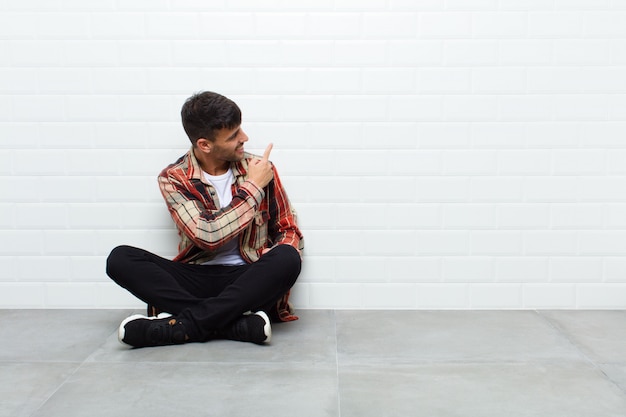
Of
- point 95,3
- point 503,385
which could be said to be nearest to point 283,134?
point 95,3

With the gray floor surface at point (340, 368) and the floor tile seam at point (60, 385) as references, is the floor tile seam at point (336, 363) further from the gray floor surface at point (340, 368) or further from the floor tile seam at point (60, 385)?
the floor tile seam at point (60, 385)

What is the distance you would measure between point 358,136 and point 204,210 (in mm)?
787

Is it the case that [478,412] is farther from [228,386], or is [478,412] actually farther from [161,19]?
[161,19]

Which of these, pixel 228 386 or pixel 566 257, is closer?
pixel 228 386

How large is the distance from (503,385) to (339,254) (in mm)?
1154

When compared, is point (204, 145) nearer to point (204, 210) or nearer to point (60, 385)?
point (204, 210)

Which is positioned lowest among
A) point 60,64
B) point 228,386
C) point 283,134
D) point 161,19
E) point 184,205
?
point 228,386

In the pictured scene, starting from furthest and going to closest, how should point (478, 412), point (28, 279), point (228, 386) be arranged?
1. point (28, 279)
2. point (228, 386)
3. point (478, 412)

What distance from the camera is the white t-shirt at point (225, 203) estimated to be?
309 cm

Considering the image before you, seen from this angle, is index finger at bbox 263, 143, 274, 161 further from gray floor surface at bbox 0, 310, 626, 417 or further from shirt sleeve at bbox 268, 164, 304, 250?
gray floor surface at bbox 0, 310, 626, 417

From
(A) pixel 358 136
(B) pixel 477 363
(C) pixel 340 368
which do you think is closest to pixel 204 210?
(A) pixel 358 136

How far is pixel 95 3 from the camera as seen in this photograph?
3213mm

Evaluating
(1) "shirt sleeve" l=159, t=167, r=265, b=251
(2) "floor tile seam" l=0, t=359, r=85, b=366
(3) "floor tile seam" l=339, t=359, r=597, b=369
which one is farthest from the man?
(3) "floor tile seam" l=339, t=359, r=597, b=369

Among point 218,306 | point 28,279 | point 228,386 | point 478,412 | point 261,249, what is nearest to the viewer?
point 478,412
